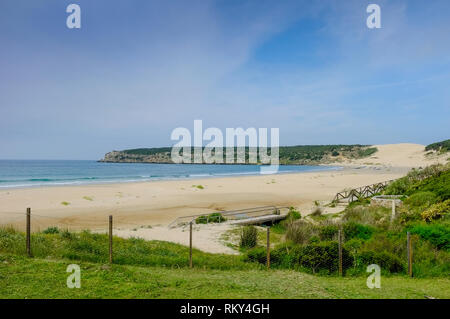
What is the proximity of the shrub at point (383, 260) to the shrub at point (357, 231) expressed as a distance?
4424 mm

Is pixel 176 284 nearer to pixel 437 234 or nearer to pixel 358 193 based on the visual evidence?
pixel 437 234

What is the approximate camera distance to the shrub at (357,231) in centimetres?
1489

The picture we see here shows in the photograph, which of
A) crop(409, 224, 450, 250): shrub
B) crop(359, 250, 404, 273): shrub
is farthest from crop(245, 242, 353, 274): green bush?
crop(409, 224, 450, 250): shrub

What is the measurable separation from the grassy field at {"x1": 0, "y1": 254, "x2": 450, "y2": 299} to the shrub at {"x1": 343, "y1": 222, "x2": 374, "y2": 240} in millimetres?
5623

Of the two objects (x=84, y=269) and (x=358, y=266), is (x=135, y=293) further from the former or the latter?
(x=358, y=266)

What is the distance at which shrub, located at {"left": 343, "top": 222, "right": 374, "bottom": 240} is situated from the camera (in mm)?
14891

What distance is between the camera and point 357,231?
15.2 meters
